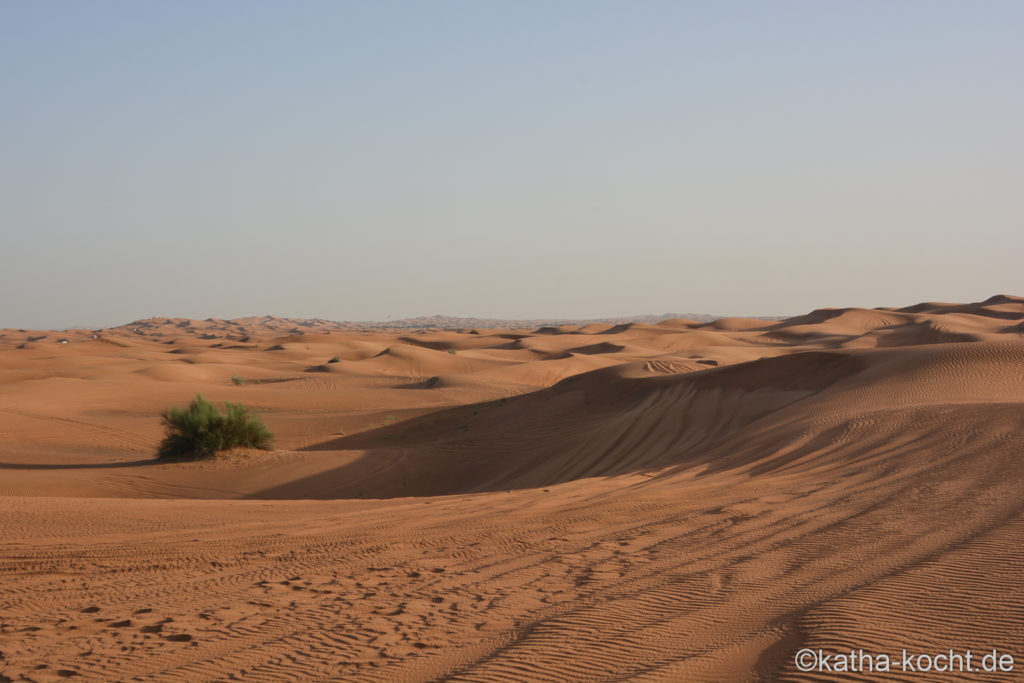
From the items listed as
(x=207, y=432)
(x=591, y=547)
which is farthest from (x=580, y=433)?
(x=591, y=547)

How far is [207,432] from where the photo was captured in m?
16.9

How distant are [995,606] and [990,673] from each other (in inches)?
38.3

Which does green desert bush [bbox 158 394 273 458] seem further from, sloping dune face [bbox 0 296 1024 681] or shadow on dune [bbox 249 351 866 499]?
shadow on dune [bbox 249 351 866 499]

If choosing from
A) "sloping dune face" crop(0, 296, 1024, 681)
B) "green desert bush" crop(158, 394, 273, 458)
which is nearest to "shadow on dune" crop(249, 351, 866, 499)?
"sloping dune face" crop(0, 296, 1024, 681)

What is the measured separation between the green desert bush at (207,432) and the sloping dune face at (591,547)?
0.76 metres

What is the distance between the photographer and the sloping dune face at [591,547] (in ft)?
15.2

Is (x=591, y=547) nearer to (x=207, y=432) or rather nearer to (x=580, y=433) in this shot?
(x=580, y=433)

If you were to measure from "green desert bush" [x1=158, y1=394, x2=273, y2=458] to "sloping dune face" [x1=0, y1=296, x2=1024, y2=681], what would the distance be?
758mm

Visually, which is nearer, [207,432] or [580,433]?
[207,432]

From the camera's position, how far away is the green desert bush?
16.9 meters

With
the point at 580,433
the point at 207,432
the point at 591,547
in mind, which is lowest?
the point at 591,547

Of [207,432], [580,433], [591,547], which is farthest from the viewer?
[580,433]

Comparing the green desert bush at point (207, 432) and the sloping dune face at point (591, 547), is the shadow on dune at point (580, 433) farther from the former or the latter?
the green desert bush at point (207, 432)

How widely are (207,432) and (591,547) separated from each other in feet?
39.0
